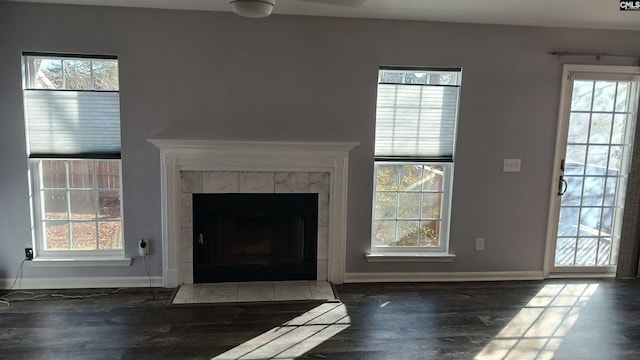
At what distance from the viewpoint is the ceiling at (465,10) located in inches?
123

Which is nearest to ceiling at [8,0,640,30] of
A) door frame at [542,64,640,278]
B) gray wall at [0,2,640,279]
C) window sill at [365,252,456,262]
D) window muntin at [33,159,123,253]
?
gray wall at [0,2,640,279]

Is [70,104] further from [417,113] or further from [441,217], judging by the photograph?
[441,217]

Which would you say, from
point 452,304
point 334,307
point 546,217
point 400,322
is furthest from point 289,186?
point 546,217

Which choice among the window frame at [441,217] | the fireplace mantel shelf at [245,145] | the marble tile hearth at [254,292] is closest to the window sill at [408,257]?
the window frame at [441,217]

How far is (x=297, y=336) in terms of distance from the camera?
9.69ft

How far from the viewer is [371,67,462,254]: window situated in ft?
12.4

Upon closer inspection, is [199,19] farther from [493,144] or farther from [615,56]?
[615,56]

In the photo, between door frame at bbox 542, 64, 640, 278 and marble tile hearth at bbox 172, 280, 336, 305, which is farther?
door frame at bbox 542, 64, 640, 278

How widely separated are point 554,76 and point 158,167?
3.55m

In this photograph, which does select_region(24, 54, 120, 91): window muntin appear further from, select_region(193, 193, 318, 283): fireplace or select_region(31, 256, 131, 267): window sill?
select_region(31, 256, 131, 267): window sill

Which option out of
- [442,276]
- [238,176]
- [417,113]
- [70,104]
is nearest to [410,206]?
[442,276]

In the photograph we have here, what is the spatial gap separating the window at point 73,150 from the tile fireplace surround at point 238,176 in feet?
1.56

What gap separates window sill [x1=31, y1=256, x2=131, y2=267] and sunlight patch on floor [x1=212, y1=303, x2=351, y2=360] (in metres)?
1.53

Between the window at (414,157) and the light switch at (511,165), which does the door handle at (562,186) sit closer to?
the light switch at (511,165)
